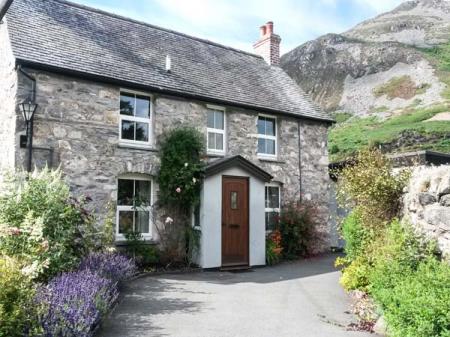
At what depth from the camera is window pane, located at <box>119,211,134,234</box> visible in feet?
38.5

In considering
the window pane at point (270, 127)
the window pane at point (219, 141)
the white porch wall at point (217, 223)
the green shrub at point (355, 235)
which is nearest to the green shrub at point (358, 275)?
the green shrub at point (355, 235)

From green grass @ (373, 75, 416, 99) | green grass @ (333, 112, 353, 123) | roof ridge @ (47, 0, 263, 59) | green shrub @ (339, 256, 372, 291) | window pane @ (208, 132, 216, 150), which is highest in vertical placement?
green grass @ (373, 75, 416, 99)

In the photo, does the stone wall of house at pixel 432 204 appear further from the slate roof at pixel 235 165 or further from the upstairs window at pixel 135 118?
the upstairs window at pixel 135 118

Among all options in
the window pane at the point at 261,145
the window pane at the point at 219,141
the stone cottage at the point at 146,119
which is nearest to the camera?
the stone cottage at the point at 146,119

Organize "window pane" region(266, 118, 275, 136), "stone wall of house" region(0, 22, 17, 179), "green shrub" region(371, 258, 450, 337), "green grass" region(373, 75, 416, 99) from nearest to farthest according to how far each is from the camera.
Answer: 1. "green shrub" region(371, 258, 450, 337)
2. "stone wall of house" region(0, 22, 17, 179)
3. "window pane" region(266, 118, 275, 136)
4. "green grass" region(373, 75, 416, 99)

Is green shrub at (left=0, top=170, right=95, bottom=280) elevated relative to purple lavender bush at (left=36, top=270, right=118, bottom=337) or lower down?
elevated

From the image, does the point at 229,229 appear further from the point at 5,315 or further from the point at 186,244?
A: the point at 5,315

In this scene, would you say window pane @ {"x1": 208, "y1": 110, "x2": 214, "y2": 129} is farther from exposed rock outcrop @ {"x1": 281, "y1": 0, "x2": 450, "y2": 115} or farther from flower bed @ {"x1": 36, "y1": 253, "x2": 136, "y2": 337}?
exposed rock outcrop @ {"x1": 281, "y1": 0, "x2": 450, "y2": 115}

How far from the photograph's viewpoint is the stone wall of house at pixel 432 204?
6.09 meters

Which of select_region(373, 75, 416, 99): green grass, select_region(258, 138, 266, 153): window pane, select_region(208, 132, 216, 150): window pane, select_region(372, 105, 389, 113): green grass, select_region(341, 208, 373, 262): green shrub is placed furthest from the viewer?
select_region(373, 75, 416, 99): green grass

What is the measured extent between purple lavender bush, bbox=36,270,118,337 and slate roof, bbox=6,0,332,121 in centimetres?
644

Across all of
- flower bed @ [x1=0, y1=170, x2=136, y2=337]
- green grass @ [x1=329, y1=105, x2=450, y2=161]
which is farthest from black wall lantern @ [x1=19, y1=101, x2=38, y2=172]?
green grass @ [x1=329, y1=105, x2=450, y2=161]

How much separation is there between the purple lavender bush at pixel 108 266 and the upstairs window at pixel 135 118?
4.19 meters

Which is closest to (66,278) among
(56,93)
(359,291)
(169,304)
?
(169,304)
